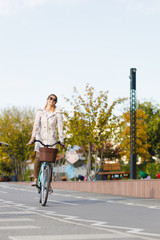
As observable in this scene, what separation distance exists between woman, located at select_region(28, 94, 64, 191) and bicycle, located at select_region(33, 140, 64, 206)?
0.79 ft

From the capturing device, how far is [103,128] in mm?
28312

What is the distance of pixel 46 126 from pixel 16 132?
3689cm

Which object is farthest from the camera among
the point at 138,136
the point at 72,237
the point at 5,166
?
the point at 138,136

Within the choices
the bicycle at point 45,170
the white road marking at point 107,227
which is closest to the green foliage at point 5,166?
the bicycle at point 45,170

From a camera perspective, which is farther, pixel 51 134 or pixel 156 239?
pixel 51 134

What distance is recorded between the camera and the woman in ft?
33.4

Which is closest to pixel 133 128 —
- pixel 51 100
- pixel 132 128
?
pixel 132 128

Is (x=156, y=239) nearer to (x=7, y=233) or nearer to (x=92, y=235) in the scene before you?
(x=92, y=235)

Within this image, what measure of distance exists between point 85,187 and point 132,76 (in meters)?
5.36

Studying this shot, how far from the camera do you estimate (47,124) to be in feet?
33.8

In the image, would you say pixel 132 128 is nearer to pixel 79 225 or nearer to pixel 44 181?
pixel 44 181

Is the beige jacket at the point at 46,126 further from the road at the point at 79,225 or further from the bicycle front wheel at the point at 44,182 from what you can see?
the road at the point at 79,225

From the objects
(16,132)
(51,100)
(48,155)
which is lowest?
(48,155)

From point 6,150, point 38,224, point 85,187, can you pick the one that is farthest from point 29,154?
point 38,224
